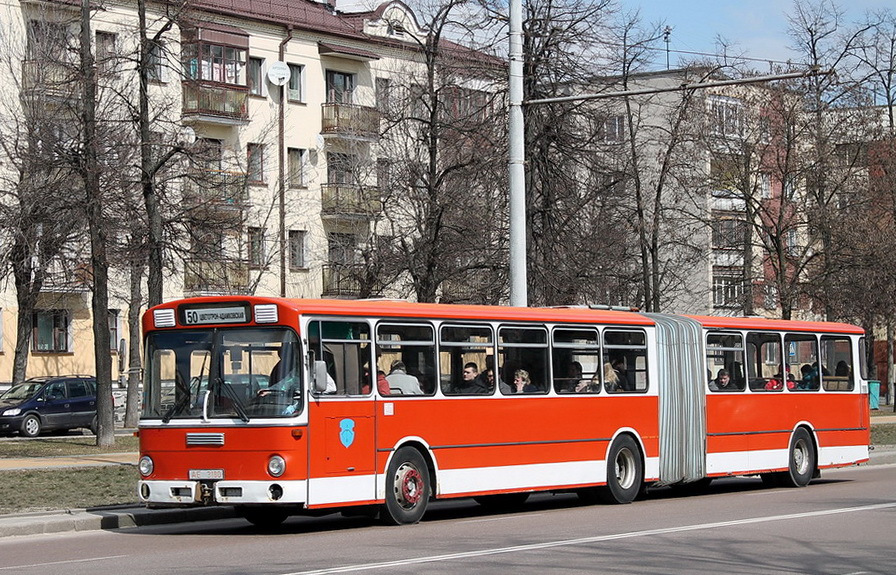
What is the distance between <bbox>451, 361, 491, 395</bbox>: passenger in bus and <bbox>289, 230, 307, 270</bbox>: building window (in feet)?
125

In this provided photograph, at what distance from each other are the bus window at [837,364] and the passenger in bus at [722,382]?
2.81 metres

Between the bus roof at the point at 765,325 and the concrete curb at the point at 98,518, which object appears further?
the bus roof at the point at 765,325

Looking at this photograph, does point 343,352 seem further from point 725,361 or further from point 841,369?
point 841,369

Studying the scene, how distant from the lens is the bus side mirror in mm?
15594

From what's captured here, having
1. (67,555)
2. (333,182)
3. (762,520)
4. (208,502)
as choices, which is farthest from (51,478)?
(333,182)

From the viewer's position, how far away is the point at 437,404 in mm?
17344

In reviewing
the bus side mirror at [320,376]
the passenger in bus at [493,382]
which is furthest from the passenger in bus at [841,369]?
the bus side mirror at [320,376]

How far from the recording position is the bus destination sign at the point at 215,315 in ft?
52.7

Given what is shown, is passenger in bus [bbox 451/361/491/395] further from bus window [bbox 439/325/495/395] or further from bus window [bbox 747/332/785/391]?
bus window [bbox 747/332/785/391]

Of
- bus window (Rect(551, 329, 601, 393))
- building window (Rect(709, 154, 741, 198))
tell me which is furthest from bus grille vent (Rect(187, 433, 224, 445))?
A: building window (Rect(709, 154, 741, 198))

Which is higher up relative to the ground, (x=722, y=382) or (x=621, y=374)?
(x=621, y=374)

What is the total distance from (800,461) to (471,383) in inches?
308

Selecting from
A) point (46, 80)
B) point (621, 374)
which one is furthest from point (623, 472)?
point (46, 80)

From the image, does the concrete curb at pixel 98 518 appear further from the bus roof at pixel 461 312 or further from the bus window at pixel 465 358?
the bus window at pixel 465 358
